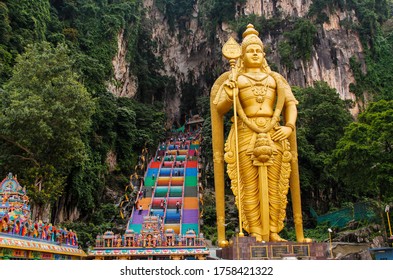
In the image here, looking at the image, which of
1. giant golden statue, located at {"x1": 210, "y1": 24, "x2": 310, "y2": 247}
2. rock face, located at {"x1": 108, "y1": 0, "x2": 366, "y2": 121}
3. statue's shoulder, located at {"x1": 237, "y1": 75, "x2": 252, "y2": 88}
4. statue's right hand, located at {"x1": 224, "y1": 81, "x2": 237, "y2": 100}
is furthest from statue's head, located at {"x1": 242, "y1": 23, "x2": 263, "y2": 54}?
rock face, located at {"x1": 108, "y1": 0, "x2": 366, "y2": 121}

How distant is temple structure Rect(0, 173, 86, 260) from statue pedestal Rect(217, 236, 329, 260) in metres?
3.13

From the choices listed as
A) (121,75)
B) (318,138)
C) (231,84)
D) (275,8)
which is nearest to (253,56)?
(231,84)

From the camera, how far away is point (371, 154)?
32.8 ft

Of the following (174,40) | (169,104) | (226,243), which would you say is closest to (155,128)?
(169,104)

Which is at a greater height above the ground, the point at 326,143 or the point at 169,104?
the point at 169,104

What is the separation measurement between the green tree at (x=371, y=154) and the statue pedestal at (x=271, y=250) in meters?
4.38

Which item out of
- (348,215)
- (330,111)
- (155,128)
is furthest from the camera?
(155,128)

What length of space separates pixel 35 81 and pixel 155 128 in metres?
12.2

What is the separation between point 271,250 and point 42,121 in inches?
259

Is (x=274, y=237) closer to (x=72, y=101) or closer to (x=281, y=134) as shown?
(x=281, y=134)

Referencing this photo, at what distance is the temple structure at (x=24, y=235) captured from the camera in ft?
18.9

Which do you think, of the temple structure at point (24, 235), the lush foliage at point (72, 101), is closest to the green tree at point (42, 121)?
the lush foliage at point (72, 101)

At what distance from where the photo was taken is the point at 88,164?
51.0 ft
